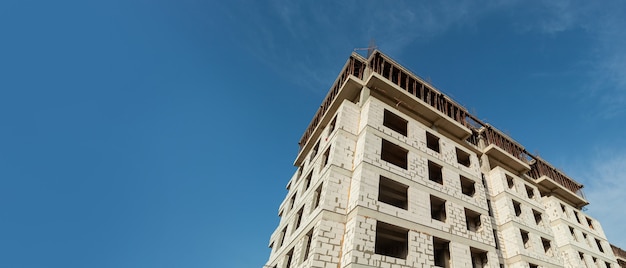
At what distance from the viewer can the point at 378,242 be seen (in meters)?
18.4

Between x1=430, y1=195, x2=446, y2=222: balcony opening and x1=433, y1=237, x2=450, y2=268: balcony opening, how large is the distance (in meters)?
1.79

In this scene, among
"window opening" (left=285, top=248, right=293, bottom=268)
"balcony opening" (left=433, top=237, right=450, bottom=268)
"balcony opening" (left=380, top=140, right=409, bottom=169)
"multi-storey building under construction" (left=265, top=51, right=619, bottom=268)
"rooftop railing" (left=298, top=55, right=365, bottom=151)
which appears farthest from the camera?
"rooftop railing" (left=298, top=55, right=365, bottom=151)

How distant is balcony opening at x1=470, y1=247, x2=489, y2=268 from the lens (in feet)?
60.9

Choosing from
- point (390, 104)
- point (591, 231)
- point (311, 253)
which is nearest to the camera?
point (311, 253)

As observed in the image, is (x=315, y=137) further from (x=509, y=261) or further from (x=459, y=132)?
(x=509, y=261)

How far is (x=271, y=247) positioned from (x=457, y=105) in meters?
20.7

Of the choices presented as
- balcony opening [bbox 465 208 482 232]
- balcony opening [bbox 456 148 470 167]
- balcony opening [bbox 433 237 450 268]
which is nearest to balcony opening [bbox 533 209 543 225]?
balcony opening [bbox 456 148 470 167]

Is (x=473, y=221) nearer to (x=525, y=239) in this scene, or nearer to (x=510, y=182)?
(x=525, y=239)

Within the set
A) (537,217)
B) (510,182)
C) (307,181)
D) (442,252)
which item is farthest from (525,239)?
(307,181)

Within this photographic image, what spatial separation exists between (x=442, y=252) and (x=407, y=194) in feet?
12.9

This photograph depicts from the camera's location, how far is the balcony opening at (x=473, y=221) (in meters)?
20.5

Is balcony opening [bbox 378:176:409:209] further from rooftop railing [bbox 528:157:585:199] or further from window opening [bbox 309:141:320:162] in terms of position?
rooftop railing [bbox 528:157:585:199]

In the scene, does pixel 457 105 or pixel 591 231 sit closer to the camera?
pixel 457 105

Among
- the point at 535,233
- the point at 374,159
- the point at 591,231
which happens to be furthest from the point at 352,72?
the point at 591,231
